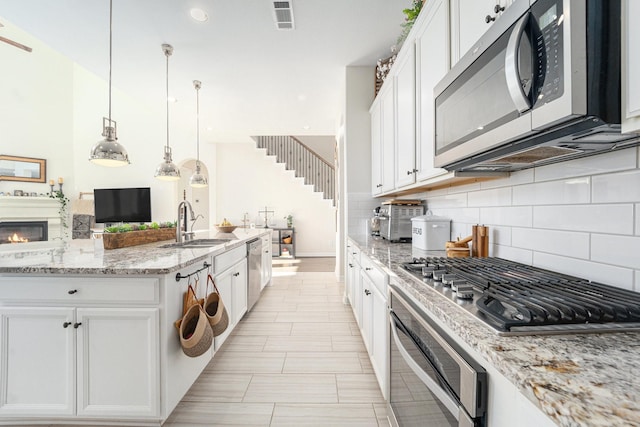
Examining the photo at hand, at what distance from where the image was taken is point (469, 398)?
Answer: 2.21ft

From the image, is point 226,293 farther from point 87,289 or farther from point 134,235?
point 87,289

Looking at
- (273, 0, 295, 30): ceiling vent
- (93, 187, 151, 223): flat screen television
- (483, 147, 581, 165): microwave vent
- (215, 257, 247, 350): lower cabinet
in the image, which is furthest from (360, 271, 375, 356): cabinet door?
(93, 187, 151, 223): flat screen television

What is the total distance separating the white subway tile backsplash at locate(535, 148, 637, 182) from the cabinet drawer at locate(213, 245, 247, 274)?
216 cm

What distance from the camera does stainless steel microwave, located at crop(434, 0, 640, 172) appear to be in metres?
0.67

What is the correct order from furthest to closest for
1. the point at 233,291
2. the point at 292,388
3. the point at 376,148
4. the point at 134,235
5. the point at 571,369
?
the point at 376,148
the point at 233,291
the point at 134,235
the point at 292,388
the point at 571,369

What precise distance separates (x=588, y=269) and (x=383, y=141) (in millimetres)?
2090

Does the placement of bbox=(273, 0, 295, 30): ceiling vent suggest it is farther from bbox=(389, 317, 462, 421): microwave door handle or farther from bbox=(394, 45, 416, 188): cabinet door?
bbox=(389, 317, 462, 421): microwave door handle

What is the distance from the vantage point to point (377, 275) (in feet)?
5.66

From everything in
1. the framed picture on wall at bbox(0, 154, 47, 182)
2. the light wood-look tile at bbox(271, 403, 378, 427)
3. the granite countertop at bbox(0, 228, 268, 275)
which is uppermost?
the framed picture on wall at bbox(0, 154, 47, 182)

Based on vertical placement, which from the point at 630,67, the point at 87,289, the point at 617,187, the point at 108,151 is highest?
the point at 108,151

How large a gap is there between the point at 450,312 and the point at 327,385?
1518mm

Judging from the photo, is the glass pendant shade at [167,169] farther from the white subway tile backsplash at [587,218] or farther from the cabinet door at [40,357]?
the white subway tile backsplash at [587,218]

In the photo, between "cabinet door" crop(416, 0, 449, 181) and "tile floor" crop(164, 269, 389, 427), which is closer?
"cabinet door" crop(416, 0, 449, 181)

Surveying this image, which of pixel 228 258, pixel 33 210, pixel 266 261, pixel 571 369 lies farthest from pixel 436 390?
pixel 33 210
